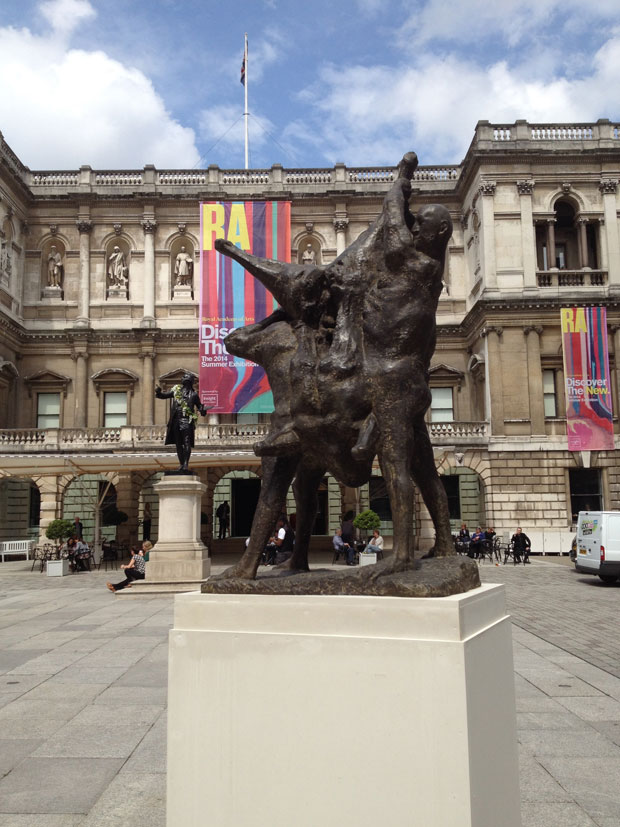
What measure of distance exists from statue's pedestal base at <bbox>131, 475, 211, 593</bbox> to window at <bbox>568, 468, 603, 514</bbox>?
1973cm

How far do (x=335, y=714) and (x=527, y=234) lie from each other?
1261 inches

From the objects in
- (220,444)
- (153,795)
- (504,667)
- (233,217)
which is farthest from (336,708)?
(233,217)

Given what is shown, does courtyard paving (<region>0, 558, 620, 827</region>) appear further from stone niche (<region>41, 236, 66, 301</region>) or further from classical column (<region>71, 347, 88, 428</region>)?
stone niche (<region>41, 236, 66, 301</region>)

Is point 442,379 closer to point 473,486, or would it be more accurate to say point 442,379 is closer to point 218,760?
point 473,486

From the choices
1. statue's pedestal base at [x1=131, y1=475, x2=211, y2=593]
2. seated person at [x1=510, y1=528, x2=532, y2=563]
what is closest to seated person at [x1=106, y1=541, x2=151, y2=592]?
statue's pedestal base at [x1=131, y1=475, x2=211, y2=593]

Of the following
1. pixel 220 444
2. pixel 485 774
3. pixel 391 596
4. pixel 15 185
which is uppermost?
pixel 15 185

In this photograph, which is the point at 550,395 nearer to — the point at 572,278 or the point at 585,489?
the point at 585,489

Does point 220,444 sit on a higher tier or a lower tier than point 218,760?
higher

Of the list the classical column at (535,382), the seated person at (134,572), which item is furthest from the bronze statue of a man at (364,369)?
the classical column at (535,382)

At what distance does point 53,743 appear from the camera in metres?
5.30

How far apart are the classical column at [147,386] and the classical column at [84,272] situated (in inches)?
130

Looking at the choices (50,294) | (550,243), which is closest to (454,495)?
(550,243)

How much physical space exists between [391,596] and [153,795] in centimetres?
230

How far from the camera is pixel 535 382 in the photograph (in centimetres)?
3134
